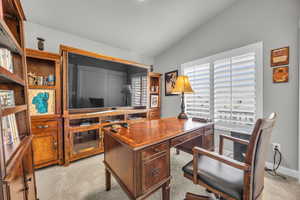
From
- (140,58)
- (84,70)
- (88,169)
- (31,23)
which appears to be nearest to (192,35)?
(140,58)

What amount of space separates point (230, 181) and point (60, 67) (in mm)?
2754

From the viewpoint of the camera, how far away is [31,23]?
215cm

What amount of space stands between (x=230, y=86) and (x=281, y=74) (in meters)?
0.67

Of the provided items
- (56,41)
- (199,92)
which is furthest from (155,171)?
(56,41)

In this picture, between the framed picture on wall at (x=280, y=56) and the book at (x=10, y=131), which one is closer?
the book at (x=10, y=131)

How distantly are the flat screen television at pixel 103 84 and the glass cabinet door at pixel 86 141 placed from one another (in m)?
0.52

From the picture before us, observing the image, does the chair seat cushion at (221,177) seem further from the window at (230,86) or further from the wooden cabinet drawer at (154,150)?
the window at (230,86)

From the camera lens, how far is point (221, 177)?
103 centimetres

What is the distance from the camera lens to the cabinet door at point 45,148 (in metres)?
1.92

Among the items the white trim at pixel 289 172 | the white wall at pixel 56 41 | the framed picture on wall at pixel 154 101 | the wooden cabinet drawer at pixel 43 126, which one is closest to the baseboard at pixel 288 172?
the white trim at pixel 289 172

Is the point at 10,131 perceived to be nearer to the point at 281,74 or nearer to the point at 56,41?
the point at 56,41

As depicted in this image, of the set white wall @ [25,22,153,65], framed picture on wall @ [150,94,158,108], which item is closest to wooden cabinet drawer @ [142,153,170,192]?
framed picture on wall @ [150,94,158,108]

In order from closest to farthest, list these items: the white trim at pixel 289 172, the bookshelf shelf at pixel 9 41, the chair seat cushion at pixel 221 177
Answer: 1. the bookshelf shelf at pixel 9 41
2. the chair seat cushion at pixel 221 177
3. the white trim at pixel 289 172

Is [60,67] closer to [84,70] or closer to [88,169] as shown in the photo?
[84,70]
